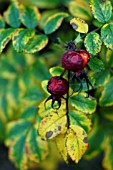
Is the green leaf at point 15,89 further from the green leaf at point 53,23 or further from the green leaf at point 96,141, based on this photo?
the green leaf at point 53,23

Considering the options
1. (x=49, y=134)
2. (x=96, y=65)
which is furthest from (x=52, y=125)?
(x=96, y=65)

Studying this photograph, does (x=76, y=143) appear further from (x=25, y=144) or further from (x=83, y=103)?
(x=25, y=144)

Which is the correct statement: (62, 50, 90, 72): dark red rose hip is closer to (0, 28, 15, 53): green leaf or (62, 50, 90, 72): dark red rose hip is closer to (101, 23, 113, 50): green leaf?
(101, 23, 113, 50): green leaf

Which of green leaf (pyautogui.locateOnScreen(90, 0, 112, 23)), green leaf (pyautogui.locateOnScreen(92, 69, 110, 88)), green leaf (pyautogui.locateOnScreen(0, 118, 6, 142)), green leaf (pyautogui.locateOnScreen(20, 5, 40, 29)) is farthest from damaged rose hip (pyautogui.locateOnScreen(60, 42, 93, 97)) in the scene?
green leaf (pyautogui.locateOnScreen(0, 118, 6, 142))

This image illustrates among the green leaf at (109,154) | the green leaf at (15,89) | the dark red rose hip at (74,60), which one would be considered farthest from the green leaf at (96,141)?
the dark red rose hip at (74,60)

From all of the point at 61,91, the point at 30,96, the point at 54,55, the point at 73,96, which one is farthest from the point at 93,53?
the point at 54,55

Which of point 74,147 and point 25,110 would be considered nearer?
point 74,147

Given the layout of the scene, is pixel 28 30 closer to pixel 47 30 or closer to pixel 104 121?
pixel 47 30
